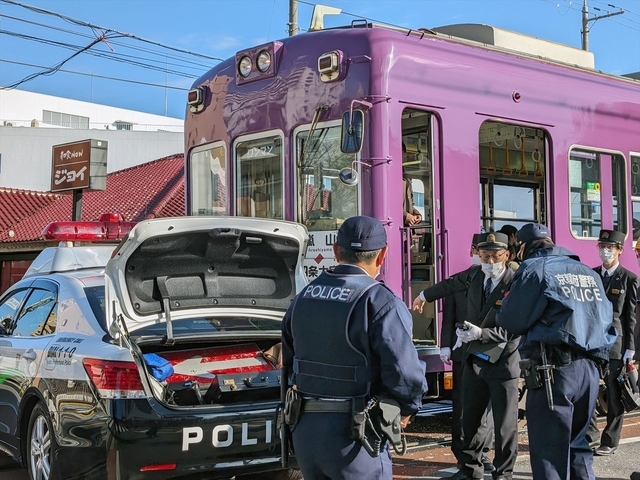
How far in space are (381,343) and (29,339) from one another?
316cm

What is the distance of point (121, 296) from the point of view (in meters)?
5.25

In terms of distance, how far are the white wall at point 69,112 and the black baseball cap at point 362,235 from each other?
146 ft

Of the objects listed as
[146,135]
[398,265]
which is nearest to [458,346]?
[398,265]

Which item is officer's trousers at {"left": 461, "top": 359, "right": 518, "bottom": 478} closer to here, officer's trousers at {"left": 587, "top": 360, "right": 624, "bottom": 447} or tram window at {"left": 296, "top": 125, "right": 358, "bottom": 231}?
officer's trousers at {"left": 587, "top": 360, "right": 624, "bottom": 447}

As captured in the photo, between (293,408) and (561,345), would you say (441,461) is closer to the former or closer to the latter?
(561,345)

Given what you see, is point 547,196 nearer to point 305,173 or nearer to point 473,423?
point 305,173

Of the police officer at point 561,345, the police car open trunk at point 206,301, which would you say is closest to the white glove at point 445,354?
the police car open trunk at point 206,301

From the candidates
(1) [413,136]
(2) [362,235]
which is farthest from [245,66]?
(2) [362,235]

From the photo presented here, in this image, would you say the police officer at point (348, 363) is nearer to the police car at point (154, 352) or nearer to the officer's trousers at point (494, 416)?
the police car at point (154, 352)

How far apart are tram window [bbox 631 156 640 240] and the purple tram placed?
0.03 m

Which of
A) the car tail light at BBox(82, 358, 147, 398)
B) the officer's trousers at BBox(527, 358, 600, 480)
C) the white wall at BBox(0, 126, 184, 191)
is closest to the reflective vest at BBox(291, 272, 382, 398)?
the car tail light at BBox(82, 358, 147, 398)

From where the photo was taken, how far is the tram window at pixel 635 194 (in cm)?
883

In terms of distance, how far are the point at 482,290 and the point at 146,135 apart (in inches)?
1271

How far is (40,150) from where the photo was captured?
36438mm
